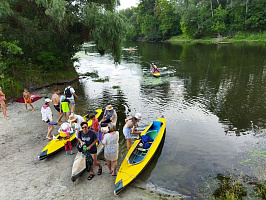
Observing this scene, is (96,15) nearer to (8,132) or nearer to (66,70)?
(66,70)

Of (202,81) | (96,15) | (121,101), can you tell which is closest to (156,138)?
(121,101)

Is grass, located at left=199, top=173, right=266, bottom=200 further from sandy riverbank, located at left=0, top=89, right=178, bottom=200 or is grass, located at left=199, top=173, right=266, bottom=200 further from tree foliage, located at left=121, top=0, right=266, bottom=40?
tree foliage, located at left=121, top=0, right=266, bottom=40

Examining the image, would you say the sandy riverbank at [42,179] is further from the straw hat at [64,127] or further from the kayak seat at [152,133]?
the kayak seat at [152,133]

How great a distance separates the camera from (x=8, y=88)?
1489cm

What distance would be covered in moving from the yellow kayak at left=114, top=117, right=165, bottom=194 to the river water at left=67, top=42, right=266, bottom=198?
0.52 m

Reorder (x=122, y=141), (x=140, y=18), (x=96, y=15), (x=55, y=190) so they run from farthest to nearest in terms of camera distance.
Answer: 1. (x=140, y=18)
2. (x=96, y=15)
3. (x=122, y=141)
4. (x=55, y=190)

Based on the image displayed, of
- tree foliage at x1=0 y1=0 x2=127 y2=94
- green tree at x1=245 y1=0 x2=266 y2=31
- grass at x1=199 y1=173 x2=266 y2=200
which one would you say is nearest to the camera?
grass at x1=199 y1=173 x2=266 y2=200

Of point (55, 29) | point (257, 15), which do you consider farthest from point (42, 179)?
point (257, 15)

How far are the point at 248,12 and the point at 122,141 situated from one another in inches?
2525

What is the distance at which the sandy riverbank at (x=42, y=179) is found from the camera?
243 inches

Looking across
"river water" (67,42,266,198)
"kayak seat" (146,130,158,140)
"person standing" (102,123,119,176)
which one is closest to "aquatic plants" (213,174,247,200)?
"river water" (67,42,266,198)

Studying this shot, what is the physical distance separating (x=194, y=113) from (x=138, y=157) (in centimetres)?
639

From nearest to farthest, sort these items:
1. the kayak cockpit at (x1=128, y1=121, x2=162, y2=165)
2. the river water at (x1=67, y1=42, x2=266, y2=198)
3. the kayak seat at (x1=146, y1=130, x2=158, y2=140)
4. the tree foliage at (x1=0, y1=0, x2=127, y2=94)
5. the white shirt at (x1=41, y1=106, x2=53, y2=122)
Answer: the river water at (x1=67, y1=42, x2=266, y2=198)
the kayak cockpit at (x1=128, y1=121, x2=162, y2=165)
the white shirt at (x1=41, y1=106, x2=53, y2=122)
the kayak seat at (x1=146, y1=130, x2=158, y2=140)
the tree foliage at (x1=0, y1=0, x2=127, y2=94)

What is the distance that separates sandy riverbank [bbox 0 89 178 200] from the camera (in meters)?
6.18
